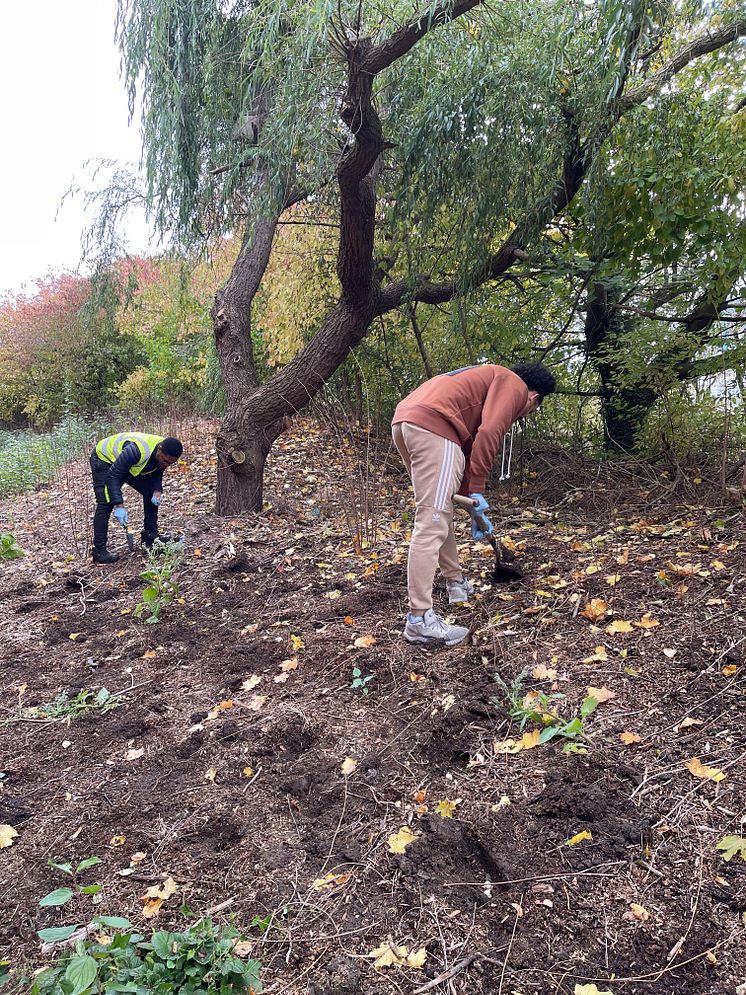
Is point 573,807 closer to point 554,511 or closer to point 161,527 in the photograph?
point 554,511

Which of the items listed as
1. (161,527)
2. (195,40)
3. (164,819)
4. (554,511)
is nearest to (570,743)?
(164,819)

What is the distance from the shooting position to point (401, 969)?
6.04 ft

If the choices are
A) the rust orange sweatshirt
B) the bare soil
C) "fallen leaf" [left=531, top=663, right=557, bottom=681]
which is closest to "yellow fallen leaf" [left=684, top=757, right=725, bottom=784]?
the bare soil

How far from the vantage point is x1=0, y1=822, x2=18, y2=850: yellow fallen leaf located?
2432 millimetres

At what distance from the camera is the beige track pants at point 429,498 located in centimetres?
329

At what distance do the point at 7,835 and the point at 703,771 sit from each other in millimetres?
2392

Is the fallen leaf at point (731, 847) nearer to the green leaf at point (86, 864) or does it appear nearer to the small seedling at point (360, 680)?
the small seedling at point (360, 680)

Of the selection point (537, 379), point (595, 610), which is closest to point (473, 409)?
point (537, 379)

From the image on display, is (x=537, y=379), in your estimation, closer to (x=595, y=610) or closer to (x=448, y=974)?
(x=595, y=610)

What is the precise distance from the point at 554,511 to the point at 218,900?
3.93m

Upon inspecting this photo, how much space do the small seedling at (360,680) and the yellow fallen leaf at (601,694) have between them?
978 mm

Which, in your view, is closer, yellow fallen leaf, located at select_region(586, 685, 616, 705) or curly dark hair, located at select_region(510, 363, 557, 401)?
yellow fallen leaf, located at select_region(586, 685, 616, 705)

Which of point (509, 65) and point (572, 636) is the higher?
point (509, 65)

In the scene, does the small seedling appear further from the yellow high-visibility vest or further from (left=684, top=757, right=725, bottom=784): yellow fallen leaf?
the yellow high-visibility vest
